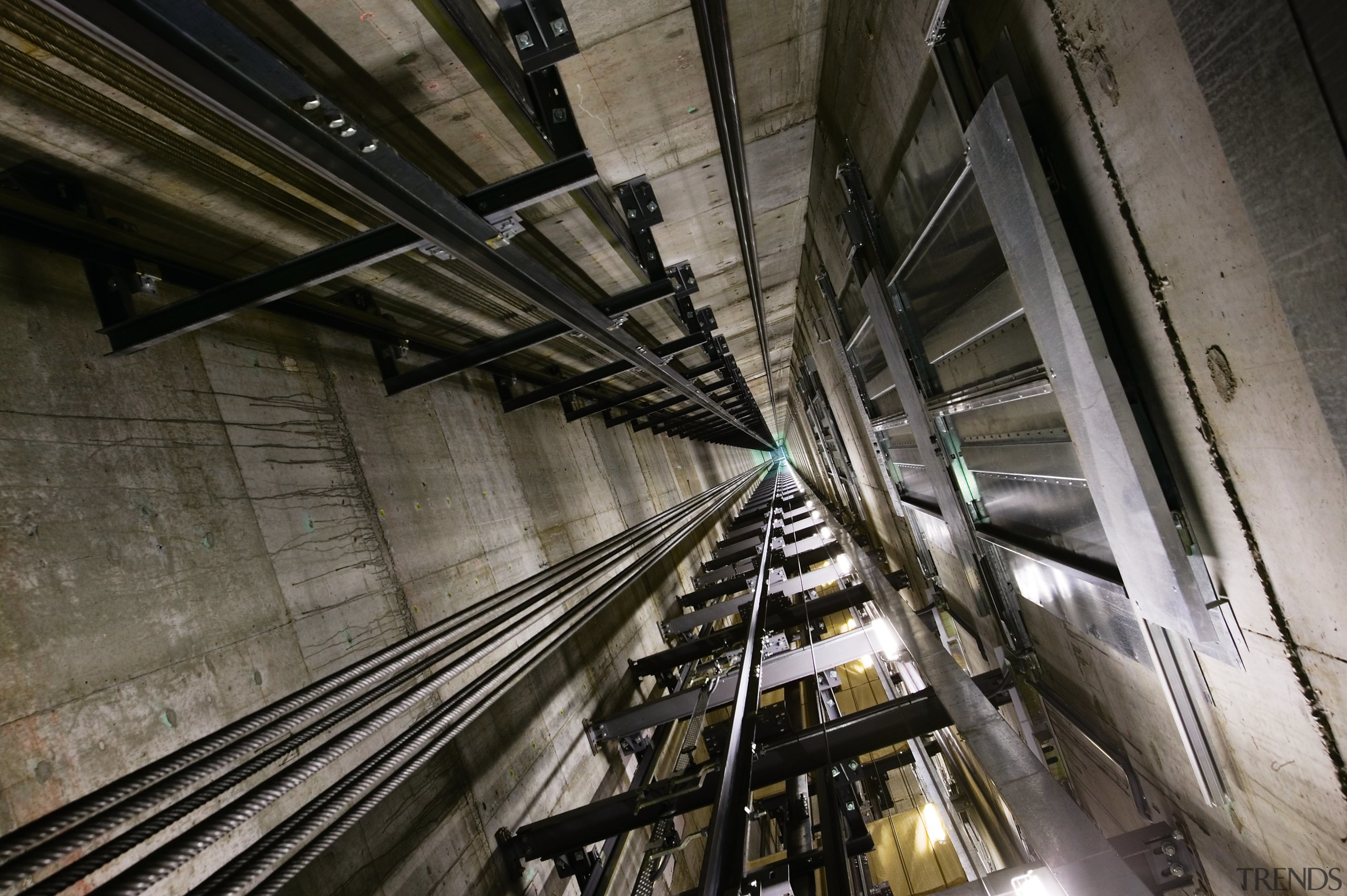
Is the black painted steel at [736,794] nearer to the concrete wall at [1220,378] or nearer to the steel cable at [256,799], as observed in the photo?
the steel cable at [256,799]

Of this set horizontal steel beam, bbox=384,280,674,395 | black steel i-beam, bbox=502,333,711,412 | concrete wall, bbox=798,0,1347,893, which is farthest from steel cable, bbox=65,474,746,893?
black steel i-beam, bbox=502,333,711,412

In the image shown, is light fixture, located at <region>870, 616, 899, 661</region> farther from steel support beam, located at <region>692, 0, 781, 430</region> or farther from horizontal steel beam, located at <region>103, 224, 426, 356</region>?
horizontal steel beam, located at <region>103, 224, 426, 356</region>

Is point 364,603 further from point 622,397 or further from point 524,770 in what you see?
point 622,397

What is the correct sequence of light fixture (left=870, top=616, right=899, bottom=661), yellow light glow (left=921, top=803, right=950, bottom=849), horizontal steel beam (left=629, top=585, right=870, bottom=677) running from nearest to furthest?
light fixture (left=870, top=616, right=899, bottom=661) < horizontal steel beam (left=629, top=585, right=870, bottom=677) < yellow light glow (left=921, top=803, right=950, bottom=849)

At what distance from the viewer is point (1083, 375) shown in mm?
1738

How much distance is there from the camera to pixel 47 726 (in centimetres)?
194

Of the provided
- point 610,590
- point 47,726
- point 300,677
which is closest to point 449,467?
point 610,590

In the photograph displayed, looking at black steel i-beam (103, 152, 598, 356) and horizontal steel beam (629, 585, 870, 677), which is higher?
black steel i-beam (103, 152, 598, 356)

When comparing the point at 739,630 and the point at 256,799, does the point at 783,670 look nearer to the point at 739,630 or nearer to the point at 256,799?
the point at 739,630

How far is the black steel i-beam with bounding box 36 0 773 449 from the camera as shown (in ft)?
3.78

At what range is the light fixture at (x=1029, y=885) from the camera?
5.44ft

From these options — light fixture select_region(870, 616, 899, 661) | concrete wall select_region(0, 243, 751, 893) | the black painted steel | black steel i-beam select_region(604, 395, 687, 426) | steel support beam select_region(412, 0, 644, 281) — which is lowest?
light fixture select_region(870, 616, 899, 661)

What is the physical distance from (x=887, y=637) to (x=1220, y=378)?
106 inches

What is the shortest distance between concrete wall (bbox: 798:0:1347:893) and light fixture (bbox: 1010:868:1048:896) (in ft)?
1.99
